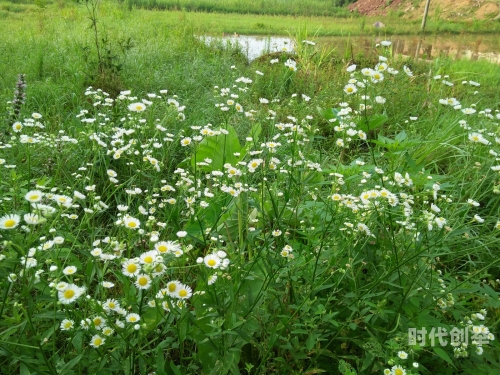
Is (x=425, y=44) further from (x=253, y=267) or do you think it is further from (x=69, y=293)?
(x=69, y=293)

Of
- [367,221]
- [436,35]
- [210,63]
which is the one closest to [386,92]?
[210,63]

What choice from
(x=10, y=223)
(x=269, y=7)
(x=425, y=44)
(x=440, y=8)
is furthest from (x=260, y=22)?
(x=10, y=223)

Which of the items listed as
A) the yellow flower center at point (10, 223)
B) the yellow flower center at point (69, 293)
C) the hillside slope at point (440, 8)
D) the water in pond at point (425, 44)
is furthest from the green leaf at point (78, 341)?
the hillside slope at point (440, 8)

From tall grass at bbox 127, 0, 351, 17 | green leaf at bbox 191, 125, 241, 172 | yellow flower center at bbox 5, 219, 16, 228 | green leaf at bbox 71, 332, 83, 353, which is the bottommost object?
green leaf at bbox 71, 332, 83, 353

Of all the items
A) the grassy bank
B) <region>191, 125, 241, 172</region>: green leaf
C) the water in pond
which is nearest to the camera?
<region>191, 125, 241, 172</region>: green leaf

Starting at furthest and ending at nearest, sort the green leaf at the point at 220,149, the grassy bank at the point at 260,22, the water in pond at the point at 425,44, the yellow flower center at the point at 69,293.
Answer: the grassy bank at the point at 260,22, the water in pond at the point at 425,44, the green leaf at the point at 220,149, the yellow flower center at the point at 69,293

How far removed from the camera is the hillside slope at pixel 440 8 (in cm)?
1163

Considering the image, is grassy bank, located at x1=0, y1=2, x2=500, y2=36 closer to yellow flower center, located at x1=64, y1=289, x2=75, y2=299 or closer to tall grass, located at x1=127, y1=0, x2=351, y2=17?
tall grass, located at x1=127, y1=0, x2=351, y2=17

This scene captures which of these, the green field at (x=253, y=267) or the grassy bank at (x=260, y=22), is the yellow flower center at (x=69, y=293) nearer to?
the green field at (x=253, y=267)

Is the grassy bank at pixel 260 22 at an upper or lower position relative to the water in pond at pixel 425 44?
upper

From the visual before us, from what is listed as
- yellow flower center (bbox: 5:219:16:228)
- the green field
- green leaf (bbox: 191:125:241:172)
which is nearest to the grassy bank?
green leaf (bbox: 191:125:241:172)

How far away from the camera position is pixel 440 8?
1231cm

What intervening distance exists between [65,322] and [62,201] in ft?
1.04

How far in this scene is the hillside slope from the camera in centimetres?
1163
